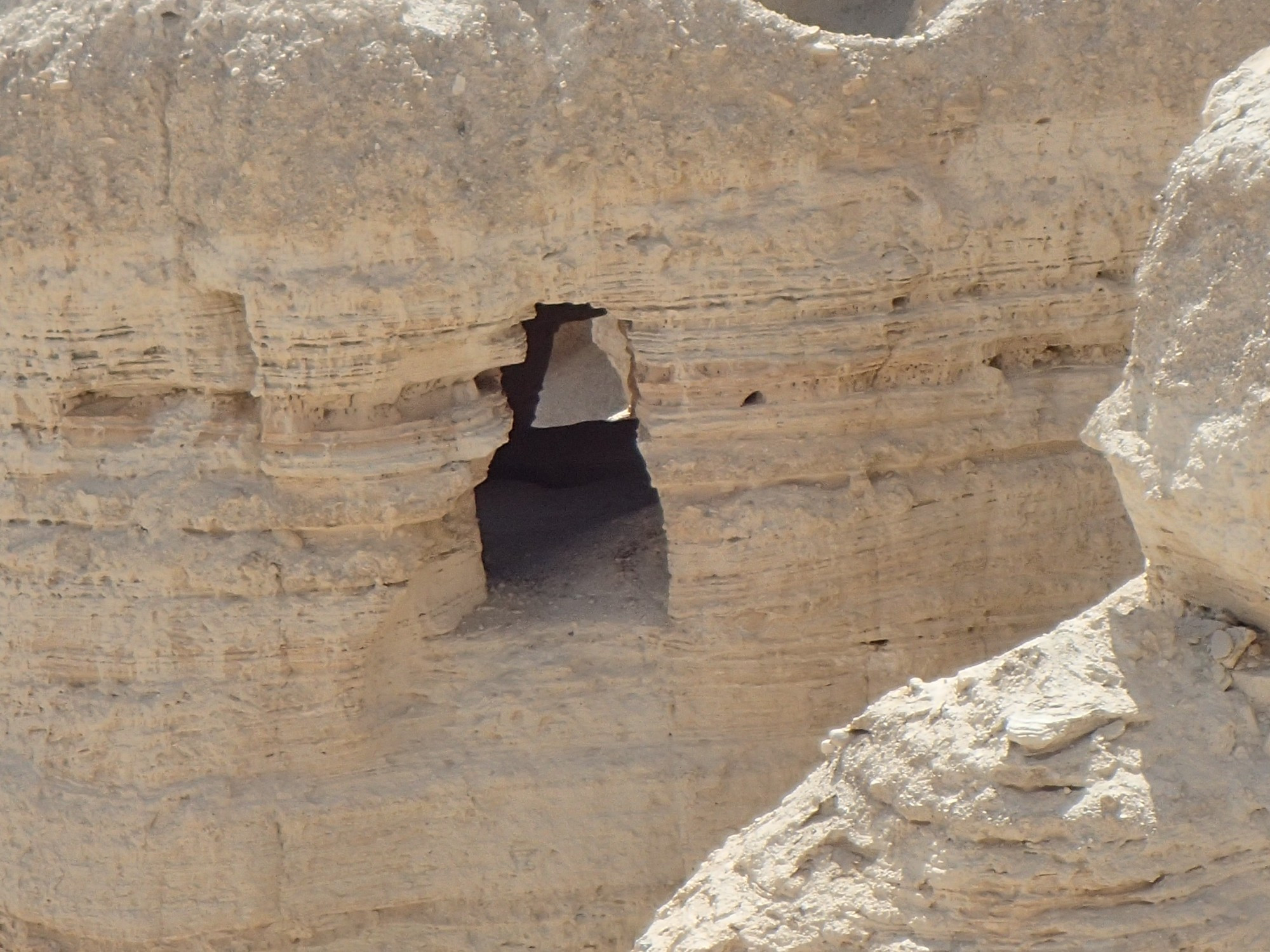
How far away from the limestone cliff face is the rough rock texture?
6.20 feet

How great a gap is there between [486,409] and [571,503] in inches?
56.0

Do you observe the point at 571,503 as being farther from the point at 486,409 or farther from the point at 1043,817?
the point at 1043,817

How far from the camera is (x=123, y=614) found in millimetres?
5566

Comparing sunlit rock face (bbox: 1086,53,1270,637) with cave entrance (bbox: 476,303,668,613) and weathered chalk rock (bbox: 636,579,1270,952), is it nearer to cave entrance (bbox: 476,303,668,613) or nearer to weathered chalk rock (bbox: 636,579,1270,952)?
weathered chalk rock (bbox: 636,579,1270,952)

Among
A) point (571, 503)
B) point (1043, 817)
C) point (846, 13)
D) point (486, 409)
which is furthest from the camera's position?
point (571, 503)

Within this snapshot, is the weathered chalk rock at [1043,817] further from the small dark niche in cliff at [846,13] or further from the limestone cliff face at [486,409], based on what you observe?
the small dark niche in cliff at [846,13]

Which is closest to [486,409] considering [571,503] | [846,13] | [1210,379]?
[571,503]

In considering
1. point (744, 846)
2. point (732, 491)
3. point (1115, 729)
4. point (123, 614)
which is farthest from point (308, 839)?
point (1115, 729)

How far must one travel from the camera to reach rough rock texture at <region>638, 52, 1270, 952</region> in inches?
131

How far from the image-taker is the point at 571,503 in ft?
22.6

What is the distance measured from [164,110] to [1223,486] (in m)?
3.35

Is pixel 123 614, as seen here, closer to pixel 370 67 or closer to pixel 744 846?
pixel 370 67

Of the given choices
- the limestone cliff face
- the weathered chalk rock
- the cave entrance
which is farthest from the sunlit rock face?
the cave entrance

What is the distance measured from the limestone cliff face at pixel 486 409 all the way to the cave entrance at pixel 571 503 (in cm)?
17
